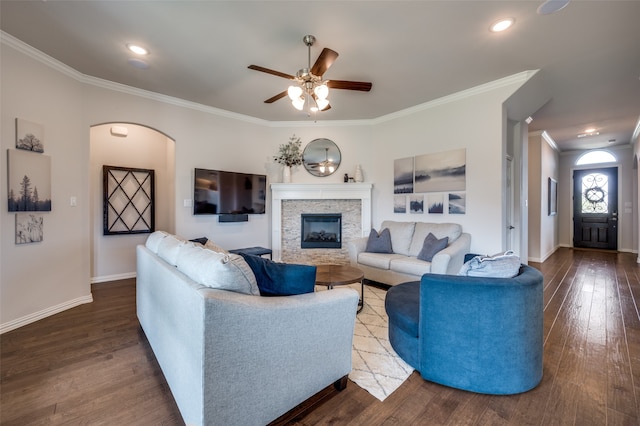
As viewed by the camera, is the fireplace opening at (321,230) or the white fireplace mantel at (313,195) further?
the fireplace opening at (321,230)

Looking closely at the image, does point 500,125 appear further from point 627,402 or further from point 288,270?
point 288,270

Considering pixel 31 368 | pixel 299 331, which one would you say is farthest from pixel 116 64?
pixel 299 331

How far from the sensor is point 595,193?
7293 millimetres

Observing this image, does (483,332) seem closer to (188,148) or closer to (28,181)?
(28,181)

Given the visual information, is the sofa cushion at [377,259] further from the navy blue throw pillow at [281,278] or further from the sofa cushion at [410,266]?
the navy blue throw pillow at [281,278]

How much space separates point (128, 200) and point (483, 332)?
5046 mm

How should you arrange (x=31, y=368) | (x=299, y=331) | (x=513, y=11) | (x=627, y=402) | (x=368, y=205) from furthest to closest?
(x=368, y=205), (x=513, y=11), (x=31, y=368), (x=627, y=402), (x=299, y=331)

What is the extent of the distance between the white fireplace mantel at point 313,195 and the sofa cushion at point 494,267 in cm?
318

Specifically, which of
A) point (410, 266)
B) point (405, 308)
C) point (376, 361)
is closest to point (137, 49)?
point (405, 308)

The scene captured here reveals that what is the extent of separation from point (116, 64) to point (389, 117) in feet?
Result: 13.0

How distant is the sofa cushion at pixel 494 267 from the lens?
1757 mm

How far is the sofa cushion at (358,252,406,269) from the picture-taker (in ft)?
12.5

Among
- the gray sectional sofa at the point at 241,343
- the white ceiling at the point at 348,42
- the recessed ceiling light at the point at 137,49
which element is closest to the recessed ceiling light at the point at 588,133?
the white ceiling at the point at 348,42

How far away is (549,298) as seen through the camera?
11.6 feet
